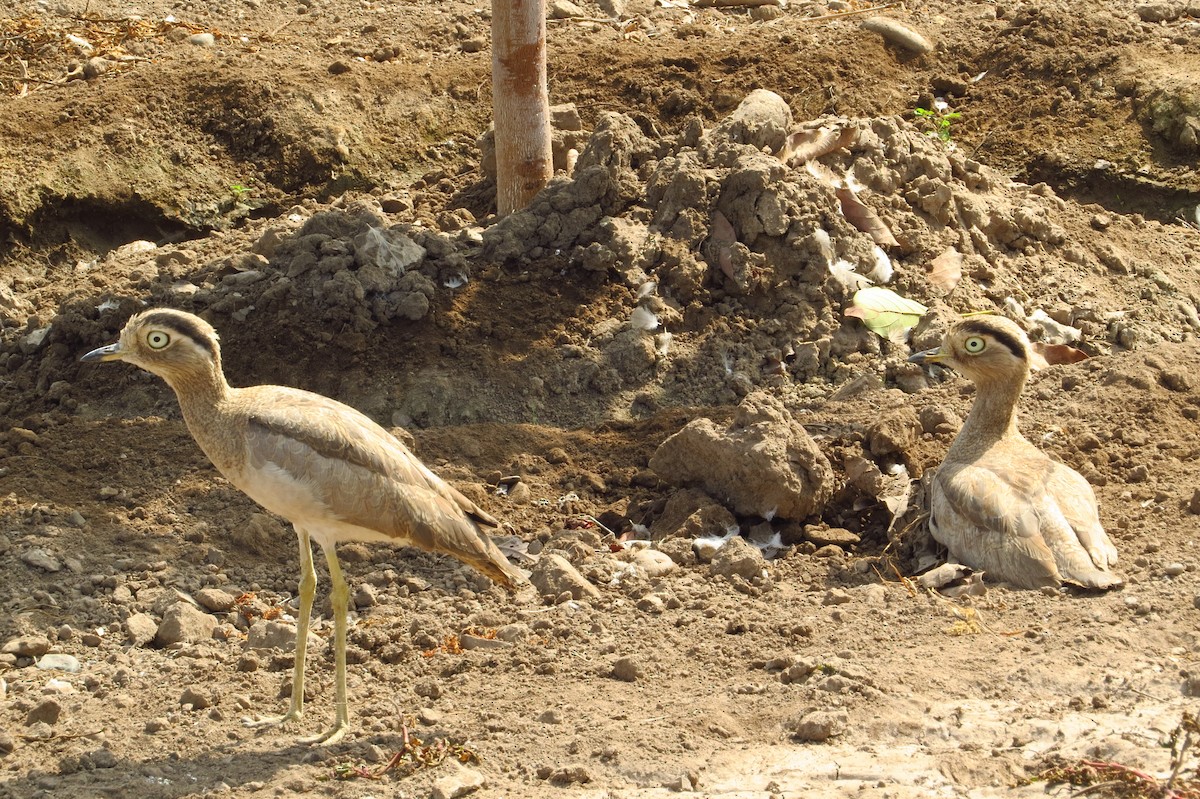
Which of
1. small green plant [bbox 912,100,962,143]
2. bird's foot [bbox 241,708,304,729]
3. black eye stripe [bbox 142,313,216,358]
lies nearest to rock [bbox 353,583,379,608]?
bird's foot [bbox 241,708,304,729]

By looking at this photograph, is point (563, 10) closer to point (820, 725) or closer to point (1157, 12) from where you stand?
point (1157, 12)

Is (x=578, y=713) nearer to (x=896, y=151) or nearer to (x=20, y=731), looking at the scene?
(x=20, y=731)

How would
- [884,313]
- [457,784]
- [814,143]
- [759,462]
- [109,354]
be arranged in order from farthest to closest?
[814,143] → [884,313] → [759,462] → [109,354] → [457,784]

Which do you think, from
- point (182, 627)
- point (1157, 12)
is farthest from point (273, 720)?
point (1157, 12)

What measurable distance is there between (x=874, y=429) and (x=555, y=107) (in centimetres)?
457

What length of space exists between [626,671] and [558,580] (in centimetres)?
95

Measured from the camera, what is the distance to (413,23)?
14.5m

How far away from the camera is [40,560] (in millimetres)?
7160

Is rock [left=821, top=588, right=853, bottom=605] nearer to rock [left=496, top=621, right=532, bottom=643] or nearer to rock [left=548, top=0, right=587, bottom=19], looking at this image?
rock [left=496, top=621, right=532, bottom=643]

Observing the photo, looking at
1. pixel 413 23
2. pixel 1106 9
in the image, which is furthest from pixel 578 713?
pixel 1106 9

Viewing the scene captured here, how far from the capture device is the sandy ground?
567 centimetres

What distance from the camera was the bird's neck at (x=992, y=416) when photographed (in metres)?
7.61

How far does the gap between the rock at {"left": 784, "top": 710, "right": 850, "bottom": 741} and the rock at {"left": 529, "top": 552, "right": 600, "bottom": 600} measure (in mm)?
1665

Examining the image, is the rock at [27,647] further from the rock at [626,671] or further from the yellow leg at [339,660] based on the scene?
the rock at [626,671]
